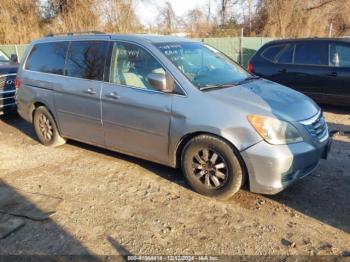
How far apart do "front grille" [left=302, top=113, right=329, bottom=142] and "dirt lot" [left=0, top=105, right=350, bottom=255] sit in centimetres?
66

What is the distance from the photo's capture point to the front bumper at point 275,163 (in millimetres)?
3561

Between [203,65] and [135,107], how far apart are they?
1037mm

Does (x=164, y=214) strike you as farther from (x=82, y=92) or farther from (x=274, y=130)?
(x=82, y=92)

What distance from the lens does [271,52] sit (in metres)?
8.30

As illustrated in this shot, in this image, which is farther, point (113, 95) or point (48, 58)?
point (48, 58)

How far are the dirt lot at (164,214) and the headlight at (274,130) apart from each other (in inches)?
30.4

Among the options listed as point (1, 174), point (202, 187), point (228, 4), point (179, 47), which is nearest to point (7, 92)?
point (1, 174)

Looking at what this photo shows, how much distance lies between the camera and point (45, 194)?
4285mm

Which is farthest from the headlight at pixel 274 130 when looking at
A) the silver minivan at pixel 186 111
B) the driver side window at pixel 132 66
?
the driver side window at pixel 132 66

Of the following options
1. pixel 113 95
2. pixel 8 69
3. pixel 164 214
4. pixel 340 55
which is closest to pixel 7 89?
pixel 8 69

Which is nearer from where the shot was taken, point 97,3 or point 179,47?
point 179,47

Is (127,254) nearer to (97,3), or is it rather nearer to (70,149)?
(70,149)

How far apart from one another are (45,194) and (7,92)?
4.49 metres

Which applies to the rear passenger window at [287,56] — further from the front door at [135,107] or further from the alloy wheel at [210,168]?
the alloy wheel at [210,168]
